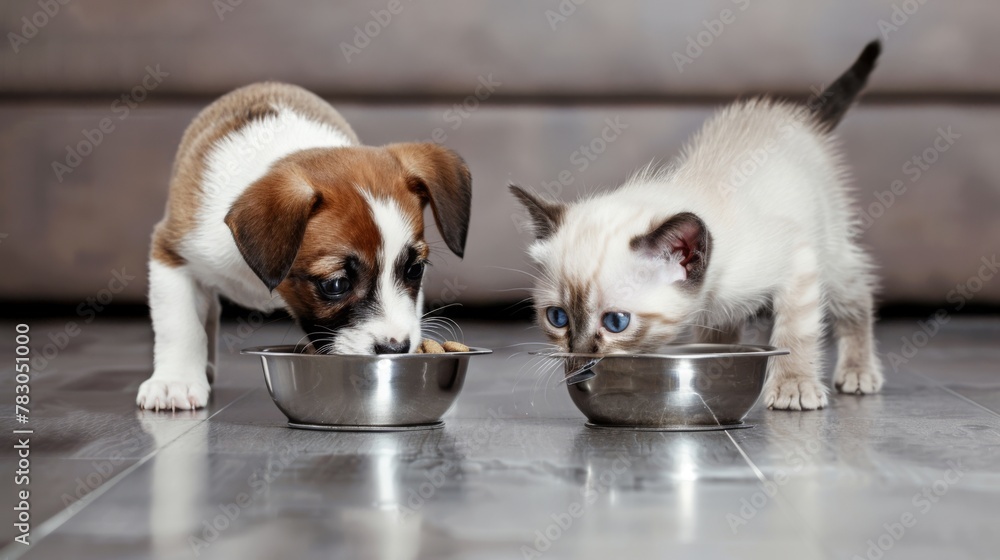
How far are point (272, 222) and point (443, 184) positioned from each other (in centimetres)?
45

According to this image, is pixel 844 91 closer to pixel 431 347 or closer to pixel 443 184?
pixel 443 184

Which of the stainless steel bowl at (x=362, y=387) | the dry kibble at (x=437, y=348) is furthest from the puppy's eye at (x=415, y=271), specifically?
the stainless steel bowl at (x=362, y=387)

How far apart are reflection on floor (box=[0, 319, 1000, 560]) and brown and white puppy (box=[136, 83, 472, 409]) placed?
195 millimetres

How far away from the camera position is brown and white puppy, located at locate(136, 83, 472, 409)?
1976mm

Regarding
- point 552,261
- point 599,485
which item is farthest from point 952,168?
point 599,485

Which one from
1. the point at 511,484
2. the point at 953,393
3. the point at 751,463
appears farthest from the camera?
the point at 953,393

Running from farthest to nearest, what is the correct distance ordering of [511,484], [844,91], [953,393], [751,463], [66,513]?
1. [844,91]
2. [953,393]
3. [751,463]
4. [511,484]
5. [66,513]

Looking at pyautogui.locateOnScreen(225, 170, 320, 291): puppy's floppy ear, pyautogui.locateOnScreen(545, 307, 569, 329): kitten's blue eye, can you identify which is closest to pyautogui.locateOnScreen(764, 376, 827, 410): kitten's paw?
pyautogui.locateOnScreen(545, 307, 569, 329): kitten's blue eye

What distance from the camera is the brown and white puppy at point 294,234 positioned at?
6.48 feet

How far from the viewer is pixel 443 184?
2.25 meters

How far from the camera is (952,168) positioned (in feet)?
12.2

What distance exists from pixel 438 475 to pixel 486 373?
1281 mm

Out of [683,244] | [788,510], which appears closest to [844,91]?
[683,244]

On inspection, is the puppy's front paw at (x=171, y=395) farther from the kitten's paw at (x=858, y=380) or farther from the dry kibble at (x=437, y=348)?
the kitten's paw at (x=858, y=380)
